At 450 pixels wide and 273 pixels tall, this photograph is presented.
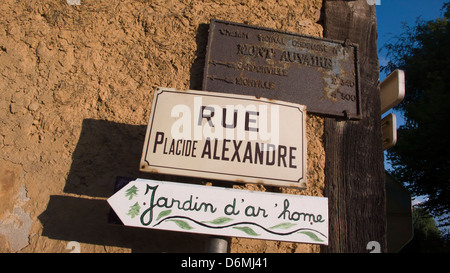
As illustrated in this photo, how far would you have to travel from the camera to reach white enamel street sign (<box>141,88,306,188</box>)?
6.45ft

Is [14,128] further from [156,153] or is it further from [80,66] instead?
[156,153]

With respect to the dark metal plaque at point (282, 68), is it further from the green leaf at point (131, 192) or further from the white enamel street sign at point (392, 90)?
the green leaf at point (131, 192)

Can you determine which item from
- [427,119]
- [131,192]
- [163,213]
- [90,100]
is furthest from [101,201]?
[427,119]

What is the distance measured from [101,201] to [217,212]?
962 mm

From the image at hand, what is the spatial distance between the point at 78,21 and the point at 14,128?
109 cm

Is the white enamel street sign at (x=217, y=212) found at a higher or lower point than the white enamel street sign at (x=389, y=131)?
lower

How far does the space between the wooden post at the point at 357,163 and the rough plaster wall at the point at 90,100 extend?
13 centimetres

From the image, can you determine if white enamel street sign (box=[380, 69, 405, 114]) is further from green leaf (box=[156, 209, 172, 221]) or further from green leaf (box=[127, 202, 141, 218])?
green leaf (box=[127, 202, 141, 218])

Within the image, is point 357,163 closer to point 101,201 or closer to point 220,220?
point 220,220

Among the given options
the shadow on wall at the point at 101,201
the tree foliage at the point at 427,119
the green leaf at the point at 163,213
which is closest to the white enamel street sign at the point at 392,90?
the shadow on wall at the point at 101,201

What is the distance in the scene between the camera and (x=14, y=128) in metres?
2.43

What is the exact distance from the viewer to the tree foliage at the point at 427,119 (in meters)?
8.23
